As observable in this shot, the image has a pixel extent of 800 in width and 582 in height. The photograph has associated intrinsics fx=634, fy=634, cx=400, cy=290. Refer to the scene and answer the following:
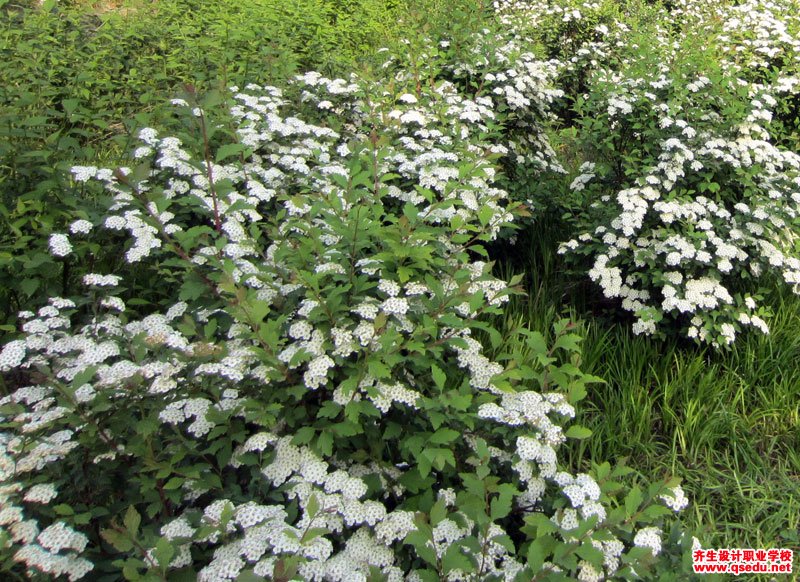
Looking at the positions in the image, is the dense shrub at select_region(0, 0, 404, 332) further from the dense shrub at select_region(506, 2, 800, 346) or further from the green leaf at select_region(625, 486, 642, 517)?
the green leaf at select_region(625, 486, 642, 517)

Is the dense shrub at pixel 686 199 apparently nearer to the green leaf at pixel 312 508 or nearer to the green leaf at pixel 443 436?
the green leaf at pixel 443 436

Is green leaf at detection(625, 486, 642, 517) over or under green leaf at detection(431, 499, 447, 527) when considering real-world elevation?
under

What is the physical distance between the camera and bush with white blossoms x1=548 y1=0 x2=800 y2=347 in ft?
10.1

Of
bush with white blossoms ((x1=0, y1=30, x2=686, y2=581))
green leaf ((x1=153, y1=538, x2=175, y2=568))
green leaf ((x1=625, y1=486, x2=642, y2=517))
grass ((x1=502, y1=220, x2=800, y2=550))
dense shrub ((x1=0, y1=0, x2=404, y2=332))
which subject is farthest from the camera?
grass ((x1=502, y1=220, x2=800, y2=550))

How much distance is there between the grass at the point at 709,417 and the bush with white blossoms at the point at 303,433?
0.87m

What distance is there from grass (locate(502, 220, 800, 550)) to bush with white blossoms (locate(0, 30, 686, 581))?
87cm

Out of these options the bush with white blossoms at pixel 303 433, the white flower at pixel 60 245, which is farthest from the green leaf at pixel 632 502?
the white flower at pixel 60 245

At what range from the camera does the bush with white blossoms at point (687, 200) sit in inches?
121

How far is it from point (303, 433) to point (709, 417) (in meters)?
2.11

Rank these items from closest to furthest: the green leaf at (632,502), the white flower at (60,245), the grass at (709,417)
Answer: the green leaf at (632,502)
the white flower at (60,245)
the grass at (709,417)

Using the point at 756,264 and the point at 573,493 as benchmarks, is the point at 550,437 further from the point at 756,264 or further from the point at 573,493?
the point at 756,264

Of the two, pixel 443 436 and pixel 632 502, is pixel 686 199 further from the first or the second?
pixel 443 436

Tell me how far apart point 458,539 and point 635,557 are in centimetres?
45

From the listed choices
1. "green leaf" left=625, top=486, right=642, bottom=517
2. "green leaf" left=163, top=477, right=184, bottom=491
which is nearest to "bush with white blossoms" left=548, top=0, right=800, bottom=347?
"green leaf" left=625, top=486, right=642, bottom=517
